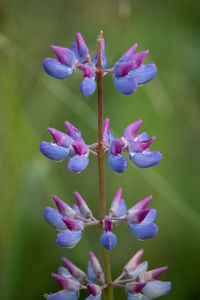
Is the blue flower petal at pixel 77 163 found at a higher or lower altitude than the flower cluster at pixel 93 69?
lower

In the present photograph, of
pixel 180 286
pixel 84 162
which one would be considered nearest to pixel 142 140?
pixel 84 162

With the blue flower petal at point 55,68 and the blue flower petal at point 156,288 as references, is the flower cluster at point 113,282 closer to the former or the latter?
the blue flower petal at point 156,288

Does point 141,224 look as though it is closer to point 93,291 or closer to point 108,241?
point 108,241

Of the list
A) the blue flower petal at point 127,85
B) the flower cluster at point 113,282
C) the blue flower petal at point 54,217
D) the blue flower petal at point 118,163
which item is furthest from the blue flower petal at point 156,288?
the blue flower petal at point 127,85

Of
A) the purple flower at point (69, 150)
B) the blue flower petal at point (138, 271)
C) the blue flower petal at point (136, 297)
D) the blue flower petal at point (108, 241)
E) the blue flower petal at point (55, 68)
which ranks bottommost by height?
the blue flower petal at point (136, 297)

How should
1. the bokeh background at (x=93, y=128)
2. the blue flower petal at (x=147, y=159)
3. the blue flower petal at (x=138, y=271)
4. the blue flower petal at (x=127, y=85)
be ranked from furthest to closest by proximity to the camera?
the bokeh background at (x=93, y=128), the blue flower petal at (x=138, y=271), the blue flower petal at (x=147, y=159), the blue flower petal at (x=127, y=85)

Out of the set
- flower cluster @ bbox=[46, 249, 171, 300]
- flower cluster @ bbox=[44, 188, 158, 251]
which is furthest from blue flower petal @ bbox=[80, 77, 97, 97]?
flower cluster @ bbox=[46, 249, 171, 300]

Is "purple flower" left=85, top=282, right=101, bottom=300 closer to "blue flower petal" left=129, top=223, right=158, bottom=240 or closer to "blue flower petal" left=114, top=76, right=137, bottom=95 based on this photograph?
"blue flower petal" left=129, top=223, right=158, bottom=240

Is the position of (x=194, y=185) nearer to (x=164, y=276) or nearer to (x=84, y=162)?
(x=164, y=276)

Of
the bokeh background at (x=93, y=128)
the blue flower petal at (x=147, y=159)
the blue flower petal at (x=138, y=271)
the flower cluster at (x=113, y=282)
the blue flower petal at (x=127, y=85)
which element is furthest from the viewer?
the bokeh background at (x=93, y=128)
